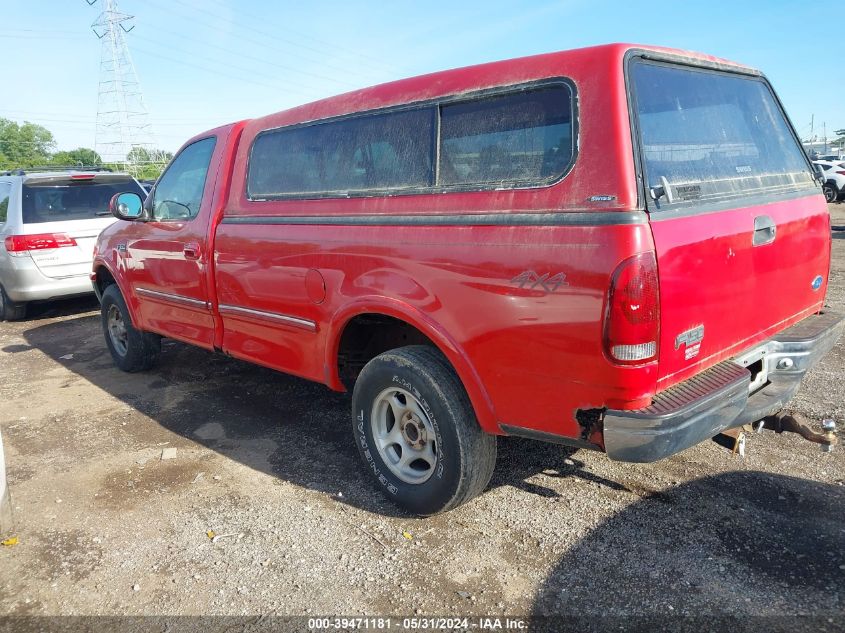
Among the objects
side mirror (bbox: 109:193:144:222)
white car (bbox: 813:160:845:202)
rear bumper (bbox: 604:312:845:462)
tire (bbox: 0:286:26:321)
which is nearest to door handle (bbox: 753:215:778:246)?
rear bumper (bbox: 604:312:845:462)

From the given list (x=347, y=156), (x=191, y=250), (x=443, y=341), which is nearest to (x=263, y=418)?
(x=191, y=250)

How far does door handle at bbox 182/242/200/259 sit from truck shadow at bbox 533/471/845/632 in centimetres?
311

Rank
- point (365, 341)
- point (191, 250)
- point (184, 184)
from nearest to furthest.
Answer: point (365, 341) → point (191, 250) → point (184, 184)

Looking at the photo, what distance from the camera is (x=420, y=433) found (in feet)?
10.6

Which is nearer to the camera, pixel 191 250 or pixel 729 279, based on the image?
pixel 729 279

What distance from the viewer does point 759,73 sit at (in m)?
3.58

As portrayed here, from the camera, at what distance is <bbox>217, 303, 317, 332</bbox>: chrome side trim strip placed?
3.68 m

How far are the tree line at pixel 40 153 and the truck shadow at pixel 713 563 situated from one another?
53064mm

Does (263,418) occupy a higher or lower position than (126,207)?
lower

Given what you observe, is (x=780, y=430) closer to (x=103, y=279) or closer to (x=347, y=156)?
(x=347, y=156)

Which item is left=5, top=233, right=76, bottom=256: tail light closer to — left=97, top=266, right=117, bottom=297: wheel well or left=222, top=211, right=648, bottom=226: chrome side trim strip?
left=97, top=266, right=117, bottom=297: wheel well

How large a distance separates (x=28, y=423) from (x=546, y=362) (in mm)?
4225

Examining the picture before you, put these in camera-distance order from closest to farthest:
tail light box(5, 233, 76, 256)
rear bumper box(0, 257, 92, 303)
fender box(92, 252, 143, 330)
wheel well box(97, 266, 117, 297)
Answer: fender box(92, 252, 143, 330) < wheel well box(97, 266, 117, 297) < tail light box(5, 233, 76, 256) < rear bumper box(0, 257, 92, 303)

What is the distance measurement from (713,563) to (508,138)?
2.03 metres
